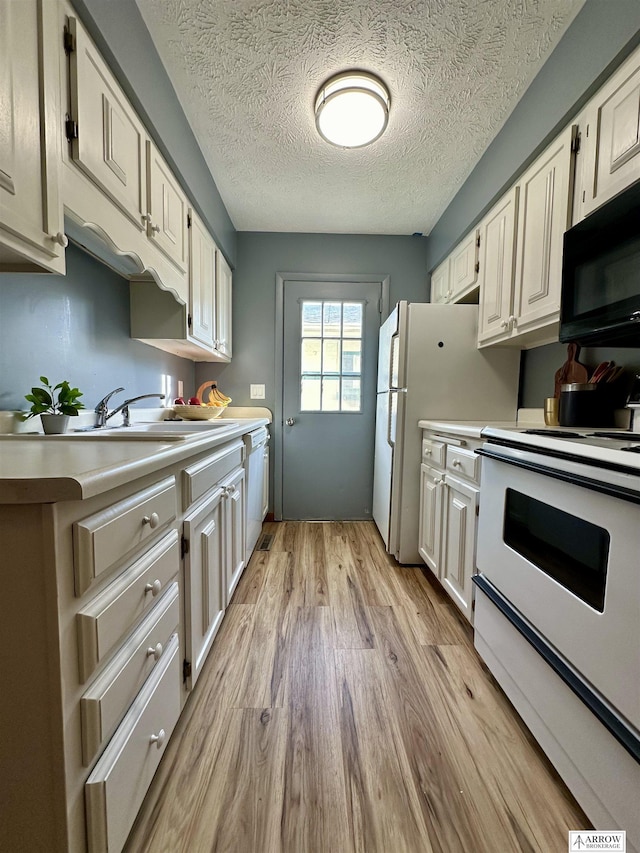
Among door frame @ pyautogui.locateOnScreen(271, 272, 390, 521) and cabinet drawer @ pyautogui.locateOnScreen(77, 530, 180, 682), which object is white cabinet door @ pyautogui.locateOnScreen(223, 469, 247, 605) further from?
door frame @ pyautogui.locateOnScreen(271, 272, 390, 521)

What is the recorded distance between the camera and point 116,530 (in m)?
0.68

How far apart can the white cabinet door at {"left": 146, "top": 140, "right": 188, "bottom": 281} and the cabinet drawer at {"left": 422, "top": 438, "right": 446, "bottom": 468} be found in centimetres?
162

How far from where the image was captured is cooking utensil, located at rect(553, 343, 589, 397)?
1652 mm

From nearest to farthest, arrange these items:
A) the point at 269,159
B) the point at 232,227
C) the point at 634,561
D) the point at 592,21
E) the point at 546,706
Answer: the point at 634,561
the point at 546,706
the point at 592,21
the point at 269,159
the point at 232,227

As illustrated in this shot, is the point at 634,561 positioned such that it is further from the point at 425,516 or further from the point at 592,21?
the point at 592,21

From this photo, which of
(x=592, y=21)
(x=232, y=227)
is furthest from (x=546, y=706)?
(x=232, y=227)

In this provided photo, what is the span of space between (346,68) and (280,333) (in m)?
1.76

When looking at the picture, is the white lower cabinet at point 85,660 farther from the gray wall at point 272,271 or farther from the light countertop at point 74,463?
the gray wall at point 272,271

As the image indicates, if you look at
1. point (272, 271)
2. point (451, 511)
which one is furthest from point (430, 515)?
point (272, 271)

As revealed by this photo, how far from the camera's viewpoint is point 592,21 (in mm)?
1240

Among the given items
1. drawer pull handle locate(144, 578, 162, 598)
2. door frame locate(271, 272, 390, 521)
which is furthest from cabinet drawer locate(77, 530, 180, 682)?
door frame locate(271, 272, 390, 521)

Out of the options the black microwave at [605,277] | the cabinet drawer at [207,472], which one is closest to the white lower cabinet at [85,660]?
the cabinet drawer at [207,472]

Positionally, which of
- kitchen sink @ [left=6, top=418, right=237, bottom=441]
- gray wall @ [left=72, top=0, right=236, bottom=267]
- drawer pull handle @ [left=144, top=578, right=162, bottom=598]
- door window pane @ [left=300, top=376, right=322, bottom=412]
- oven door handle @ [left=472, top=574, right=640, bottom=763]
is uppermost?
gray wall @ [left=72, top=0, right=236, bottom=267]

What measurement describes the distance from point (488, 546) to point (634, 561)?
2.13 ft
